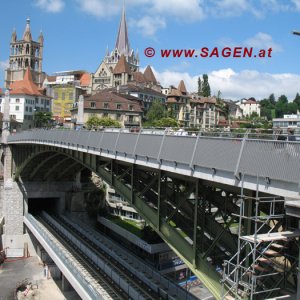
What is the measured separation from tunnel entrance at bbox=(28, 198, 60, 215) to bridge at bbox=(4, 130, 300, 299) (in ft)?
100

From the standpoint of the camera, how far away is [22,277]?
139 ft

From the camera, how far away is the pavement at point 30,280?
123 ft

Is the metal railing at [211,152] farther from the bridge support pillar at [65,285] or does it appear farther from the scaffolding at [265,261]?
the bridge support pillar at [65,285]

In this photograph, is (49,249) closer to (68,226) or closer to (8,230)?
(68,226)

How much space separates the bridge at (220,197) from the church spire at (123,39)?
135260 mm

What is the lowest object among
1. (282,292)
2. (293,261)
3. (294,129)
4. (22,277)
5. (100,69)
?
(22,277)

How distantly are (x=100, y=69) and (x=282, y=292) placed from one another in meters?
122

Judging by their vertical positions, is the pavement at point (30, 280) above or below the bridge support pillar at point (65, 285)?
below

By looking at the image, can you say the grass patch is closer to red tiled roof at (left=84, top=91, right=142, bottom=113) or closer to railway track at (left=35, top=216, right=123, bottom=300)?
railway track at (left=35, top=216, right=123, bottom=300)

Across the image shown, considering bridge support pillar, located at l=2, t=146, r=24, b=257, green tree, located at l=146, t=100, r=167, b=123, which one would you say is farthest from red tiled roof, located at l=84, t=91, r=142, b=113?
bridge support pillar, located at l=2, t=146, r=24, b=257

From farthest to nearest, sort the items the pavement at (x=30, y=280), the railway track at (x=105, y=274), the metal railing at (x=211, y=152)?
the pavement at (x=30, y=280) → the railway track at (x=105, y=274) → the metal railing at (x=211, y=152)

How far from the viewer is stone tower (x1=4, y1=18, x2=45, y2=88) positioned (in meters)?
158

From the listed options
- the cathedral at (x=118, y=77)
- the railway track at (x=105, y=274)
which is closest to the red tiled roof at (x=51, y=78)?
the cathedral at (x=118, y=77)

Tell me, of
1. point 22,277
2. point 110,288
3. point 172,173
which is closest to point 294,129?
point 172,173
